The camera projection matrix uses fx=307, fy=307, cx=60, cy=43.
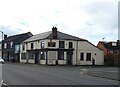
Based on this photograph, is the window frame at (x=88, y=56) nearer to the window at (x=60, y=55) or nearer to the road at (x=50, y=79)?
the window at (x=60, y=55)

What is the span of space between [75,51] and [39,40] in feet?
27.8

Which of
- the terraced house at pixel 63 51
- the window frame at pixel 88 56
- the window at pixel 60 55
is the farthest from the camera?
the window frame at pixel 88 56

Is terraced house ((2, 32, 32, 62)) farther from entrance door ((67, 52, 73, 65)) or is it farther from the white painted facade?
entrance door ((67, 52, 73, 65))

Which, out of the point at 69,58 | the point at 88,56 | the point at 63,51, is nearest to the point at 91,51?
the point at 88,56

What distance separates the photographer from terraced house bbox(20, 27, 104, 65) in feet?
213

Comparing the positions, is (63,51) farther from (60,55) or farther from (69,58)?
(69,58)

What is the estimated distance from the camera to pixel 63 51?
65.7 metres

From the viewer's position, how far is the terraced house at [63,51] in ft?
213

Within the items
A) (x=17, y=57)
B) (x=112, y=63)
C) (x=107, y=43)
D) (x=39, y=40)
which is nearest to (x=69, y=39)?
(x=39, y=40)

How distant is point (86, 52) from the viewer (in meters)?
69.4

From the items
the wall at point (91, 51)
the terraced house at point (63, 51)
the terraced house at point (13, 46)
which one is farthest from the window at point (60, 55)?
the terraced house at point (13, 46)

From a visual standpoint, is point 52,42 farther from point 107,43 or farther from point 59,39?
point 107,43

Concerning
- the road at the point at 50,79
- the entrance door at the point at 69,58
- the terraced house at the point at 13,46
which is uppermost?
the terraced house at the point at 13,46

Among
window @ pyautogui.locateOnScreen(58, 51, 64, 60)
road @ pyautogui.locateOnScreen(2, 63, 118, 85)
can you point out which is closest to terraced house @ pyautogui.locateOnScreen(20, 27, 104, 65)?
window @ pyautogui.locateOnScreen(58, 51, 64, 60)
